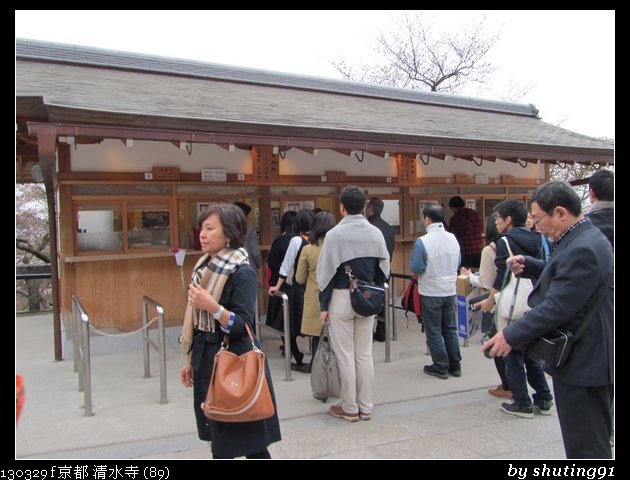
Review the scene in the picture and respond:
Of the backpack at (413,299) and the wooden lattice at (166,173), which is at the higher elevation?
the wooden lattice at (166,173)

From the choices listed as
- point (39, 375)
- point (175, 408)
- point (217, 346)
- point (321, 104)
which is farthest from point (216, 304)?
point (321, 104)

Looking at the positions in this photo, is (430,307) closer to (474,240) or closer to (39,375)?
(474,240)

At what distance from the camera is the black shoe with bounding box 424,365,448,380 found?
5.26 m

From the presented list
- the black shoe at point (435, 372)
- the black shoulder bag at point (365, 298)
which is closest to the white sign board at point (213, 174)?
the black shoulder bag at point (365, 298)

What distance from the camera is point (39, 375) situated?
18.3 ft

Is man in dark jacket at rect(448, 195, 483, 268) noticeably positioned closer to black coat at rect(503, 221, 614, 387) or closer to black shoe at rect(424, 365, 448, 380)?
Result: black shoe at rect(424, 365, 448, 380)

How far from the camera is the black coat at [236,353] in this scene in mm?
2705

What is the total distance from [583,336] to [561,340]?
4.9 inches

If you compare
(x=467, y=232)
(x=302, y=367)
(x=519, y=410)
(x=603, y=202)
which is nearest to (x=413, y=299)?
(x=302, y=367)

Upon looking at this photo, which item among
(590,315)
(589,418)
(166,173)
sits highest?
(166,173)

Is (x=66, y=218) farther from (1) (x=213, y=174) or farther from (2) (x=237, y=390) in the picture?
(2) (x=237, y=390)

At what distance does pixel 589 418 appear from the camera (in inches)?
98.7

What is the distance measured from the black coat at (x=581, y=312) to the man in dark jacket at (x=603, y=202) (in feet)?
2.36

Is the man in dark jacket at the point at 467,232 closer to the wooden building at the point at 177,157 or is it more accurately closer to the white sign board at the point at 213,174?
the wooden building at the point at 177,157
